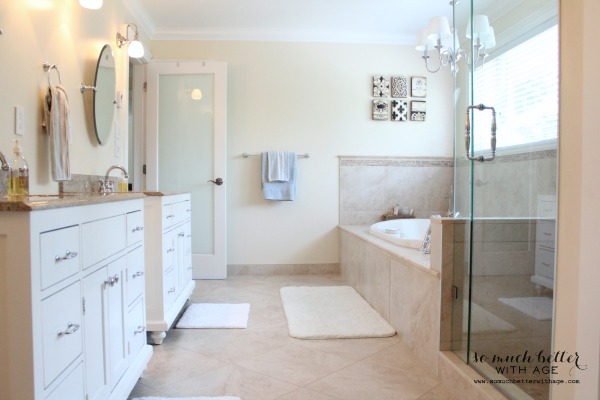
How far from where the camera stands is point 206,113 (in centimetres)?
383

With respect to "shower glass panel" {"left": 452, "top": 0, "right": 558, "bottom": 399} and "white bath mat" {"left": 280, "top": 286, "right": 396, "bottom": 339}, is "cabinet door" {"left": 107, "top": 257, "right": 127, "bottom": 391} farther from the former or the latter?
"shower glass panel" {"left": 452, "top": 0, "right": 558, "bottom": 399}

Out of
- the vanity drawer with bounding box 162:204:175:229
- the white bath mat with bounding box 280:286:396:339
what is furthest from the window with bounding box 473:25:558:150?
the vanity drawer with bounding box 162:204:175:229

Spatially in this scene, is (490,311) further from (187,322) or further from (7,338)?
(187,322)

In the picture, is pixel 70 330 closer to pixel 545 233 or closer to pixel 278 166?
pixel 545 233

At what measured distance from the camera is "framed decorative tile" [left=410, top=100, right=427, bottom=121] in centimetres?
411

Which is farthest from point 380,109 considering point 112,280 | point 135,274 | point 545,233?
point 112,280

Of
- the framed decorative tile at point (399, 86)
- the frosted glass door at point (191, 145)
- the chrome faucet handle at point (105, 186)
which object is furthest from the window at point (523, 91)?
the frosted glass door at point (191, 145)

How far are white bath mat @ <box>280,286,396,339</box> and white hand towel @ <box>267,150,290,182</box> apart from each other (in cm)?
104

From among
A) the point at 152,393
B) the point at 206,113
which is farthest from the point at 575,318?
the point at 206,113

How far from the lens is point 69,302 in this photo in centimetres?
112

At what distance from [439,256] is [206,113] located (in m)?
2.71

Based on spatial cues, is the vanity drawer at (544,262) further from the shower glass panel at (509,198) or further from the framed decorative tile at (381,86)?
the framed decorative tile at (381,86)

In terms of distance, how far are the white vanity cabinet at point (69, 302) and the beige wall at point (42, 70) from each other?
0.57m

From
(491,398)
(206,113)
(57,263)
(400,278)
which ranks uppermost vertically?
(206,113)
